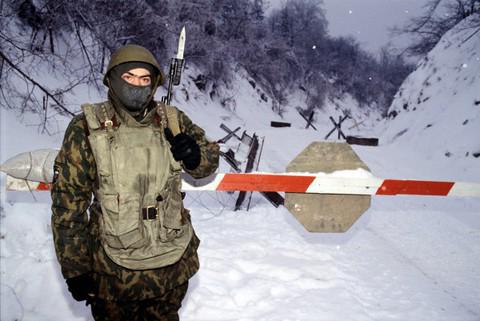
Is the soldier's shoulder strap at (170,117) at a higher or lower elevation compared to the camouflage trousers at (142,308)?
higher

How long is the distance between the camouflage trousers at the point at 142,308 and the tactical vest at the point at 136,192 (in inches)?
11.6

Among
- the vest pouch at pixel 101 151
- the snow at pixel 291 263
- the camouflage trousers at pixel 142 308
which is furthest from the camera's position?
the snow at pixel 291 263

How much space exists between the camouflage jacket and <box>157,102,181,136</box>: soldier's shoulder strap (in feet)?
0.93

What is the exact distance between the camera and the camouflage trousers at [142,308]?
2.22 m

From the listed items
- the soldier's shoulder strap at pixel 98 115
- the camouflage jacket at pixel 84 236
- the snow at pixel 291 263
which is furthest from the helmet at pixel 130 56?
the snow at pixel 291 263

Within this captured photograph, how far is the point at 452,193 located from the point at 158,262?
9.87 feet

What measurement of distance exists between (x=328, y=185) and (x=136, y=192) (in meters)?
2.06

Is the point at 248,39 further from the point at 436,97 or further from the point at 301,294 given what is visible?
the point at 301,294

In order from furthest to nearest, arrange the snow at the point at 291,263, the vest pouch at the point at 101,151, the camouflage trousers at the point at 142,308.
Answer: the snow at the point at 291,263 → the camouflage trousers at the point at 142,308 → the vest pouch at the point at 101,151

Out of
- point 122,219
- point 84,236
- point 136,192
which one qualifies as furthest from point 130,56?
point 84,236

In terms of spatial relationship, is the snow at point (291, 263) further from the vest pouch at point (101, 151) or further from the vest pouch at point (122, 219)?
the vest pouch at point (101, 151)

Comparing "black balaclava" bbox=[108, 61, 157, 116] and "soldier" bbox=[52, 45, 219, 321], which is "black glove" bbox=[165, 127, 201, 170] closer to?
"soldier" bbox=[52, 45, 219, 321]

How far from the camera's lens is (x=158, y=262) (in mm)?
2154

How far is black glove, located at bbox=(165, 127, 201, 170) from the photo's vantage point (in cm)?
210
